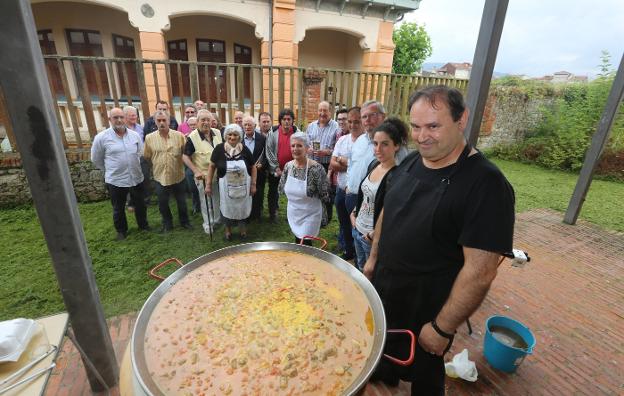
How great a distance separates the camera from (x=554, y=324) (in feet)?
11.2

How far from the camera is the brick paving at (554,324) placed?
2.62m

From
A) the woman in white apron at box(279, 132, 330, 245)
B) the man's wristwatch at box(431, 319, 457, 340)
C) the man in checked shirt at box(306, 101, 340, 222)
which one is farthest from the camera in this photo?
the man in checked shirt at box(306, 101, 340, 222)

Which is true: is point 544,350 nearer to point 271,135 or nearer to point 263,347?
point 263,347

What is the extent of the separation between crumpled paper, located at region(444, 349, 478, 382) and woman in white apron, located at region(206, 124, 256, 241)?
333 cm

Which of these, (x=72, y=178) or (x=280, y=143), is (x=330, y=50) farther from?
(x=72, y=178)

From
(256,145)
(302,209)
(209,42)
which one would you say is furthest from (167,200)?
(209,42)

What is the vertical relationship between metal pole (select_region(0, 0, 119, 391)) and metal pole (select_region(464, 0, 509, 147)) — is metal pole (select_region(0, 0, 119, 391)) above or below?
below

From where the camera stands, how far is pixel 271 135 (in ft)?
17.0

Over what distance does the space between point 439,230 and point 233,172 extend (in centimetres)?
338

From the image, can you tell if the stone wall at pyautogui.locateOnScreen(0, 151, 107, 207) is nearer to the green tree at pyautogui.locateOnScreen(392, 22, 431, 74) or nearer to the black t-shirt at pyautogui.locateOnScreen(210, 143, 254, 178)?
the black t-shirt at pyautogui.locateOnScreen(210, 143, 254, 178)


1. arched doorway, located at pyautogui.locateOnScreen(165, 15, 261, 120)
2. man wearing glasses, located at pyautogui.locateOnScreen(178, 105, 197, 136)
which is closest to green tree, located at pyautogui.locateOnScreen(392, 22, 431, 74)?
arched doorway, located at pyautogui.locateOnScreen(165, 15, 261, 120)

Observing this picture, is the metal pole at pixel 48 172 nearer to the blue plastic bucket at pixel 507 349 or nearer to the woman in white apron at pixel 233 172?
the woman in white apron at pixel 233 172

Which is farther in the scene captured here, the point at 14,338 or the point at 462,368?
the point at 462,368

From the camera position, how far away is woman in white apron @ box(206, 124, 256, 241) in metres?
4.46
